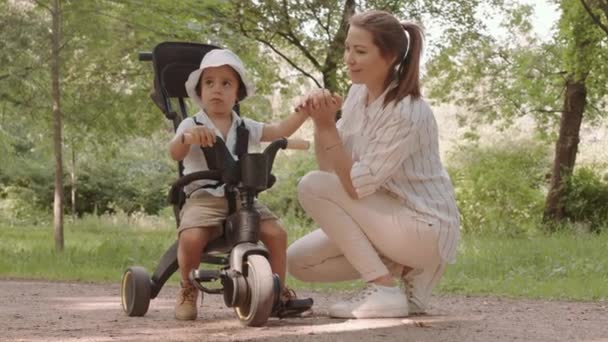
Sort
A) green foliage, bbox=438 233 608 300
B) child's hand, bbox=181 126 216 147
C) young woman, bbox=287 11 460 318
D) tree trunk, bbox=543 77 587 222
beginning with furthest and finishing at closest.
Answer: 1. tree trunk, bbox=543 77 587 222
2. green foliage, bbox=438 233 608 300
3. young woman, bbox=287 11 460 318
4. child's hand, bbox=181 126 216 147

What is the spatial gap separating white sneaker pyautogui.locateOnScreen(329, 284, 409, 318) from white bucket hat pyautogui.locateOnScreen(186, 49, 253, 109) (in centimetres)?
120

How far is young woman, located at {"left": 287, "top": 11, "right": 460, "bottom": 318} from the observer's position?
456cm

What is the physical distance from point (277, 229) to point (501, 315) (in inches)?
62.8

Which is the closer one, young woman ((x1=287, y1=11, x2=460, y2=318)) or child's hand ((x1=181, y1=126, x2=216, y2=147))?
child's hand ((x1=181, y1=126, x2=216, y2=147))

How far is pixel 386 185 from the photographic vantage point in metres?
4.67

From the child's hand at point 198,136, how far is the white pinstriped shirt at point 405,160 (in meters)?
0.68

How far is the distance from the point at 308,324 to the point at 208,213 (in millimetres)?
703

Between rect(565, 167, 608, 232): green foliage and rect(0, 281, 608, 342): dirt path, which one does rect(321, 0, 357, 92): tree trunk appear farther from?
rect(0, 281, 608, 342): dirt path

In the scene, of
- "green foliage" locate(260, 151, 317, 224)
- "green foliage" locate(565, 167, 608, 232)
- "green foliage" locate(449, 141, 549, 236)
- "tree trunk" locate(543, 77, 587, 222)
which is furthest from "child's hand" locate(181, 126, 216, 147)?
"green foliage" locate(260, 151, 317, 224)

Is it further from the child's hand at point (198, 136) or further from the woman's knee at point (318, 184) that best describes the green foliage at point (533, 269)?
the child's hand at point (198, 136)

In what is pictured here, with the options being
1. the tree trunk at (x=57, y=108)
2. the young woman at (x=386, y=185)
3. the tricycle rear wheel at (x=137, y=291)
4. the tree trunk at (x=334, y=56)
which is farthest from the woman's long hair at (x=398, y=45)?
the tree trunk at (x=334, y=56)

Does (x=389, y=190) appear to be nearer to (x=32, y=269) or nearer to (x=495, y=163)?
(x=32, y=269)

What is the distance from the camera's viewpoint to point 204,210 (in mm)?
4613

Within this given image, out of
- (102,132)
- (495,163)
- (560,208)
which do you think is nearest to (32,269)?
(102,132)
